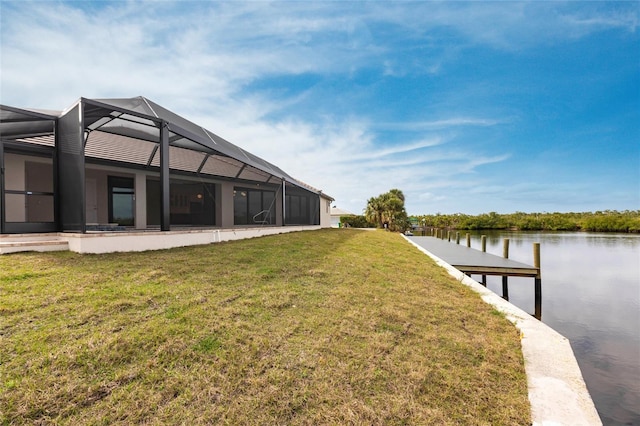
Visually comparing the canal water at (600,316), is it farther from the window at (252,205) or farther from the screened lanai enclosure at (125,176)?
the window at (252,205)

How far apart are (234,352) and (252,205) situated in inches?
433

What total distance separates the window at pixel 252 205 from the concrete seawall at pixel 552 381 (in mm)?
10277

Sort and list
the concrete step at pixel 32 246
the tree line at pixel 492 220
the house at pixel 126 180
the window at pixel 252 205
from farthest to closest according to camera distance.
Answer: the tree line at pixel 492 220 → the window at pixel 252 205 → the house at pixel 126 180 → the concrete step at pixel 32 246

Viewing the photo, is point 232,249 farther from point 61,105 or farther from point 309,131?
point 309,131

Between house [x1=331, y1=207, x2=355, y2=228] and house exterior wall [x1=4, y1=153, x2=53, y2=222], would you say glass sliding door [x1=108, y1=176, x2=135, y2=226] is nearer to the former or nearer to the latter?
house exterior wall [x1=4, y1=153, x2=53, y2=222]

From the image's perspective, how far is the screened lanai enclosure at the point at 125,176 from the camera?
578cm

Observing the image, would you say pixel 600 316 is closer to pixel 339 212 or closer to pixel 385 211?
pixel 385 211

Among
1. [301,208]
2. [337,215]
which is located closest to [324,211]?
[301,208]

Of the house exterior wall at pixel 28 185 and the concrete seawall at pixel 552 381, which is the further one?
the house exterior wall at pixel 28 185

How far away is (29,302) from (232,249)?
13.5ft

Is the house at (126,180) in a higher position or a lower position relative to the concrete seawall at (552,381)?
higher

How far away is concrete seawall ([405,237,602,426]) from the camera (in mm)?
2258

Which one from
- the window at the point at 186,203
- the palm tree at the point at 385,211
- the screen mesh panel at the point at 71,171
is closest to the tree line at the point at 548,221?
the palm tree at the point at 385,211

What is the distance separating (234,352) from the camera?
2598 mm
